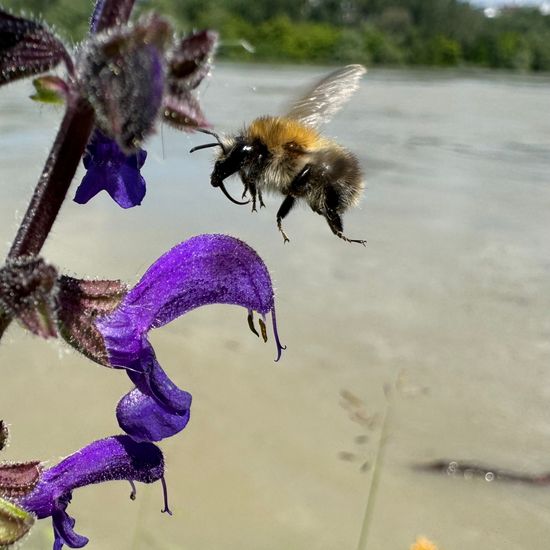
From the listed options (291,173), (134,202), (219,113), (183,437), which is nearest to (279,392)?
(183,437)

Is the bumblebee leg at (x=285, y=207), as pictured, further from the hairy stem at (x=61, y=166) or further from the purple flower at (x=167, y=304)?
the hairy stem at (x=61, y=166)

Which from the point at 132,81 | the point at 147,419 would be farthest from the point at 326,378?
the point at 132,81

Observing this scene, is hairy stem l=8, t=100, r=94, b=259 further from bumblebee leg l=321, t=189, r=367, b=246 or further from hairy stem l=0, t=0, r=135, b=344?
bumblebee leg l=321, t=189, r=367, b=246

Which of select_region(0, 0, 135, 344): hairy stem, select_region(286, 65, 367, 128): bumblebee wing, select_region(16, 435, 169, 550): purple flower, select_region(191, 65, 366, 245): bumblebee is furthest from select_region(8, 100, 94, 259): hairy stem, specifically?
select_region(286, 65, 367, 128): bumblebee wing

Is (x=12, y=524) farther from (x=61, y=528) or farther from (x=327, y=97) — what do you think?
(x=327, y=97)

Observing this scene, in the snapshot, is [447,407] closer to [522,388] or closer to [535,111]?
[522,388]
